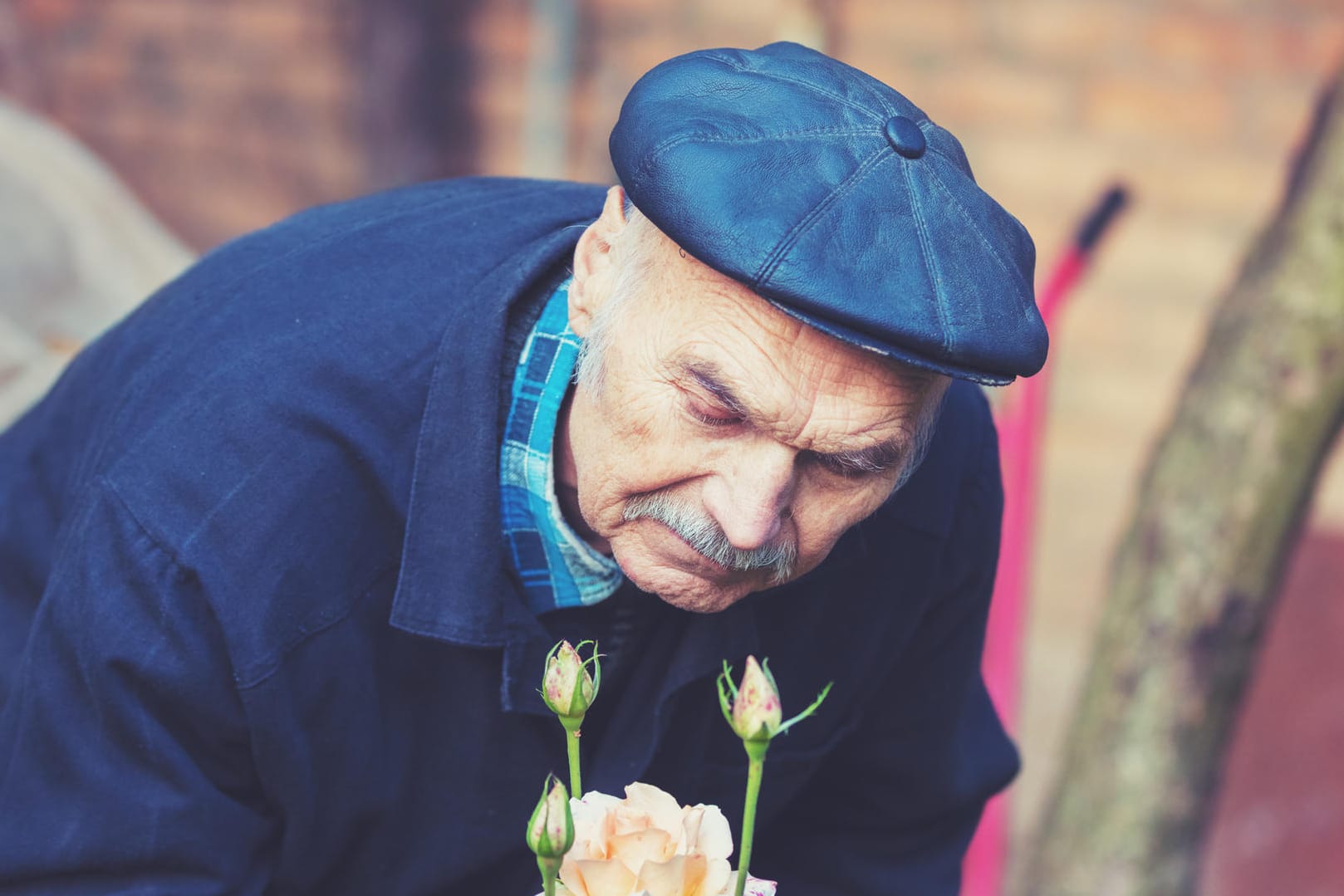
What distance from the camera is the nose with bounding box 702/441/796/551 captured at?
131 centimetres

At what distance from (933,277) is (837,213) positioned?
0.10 m

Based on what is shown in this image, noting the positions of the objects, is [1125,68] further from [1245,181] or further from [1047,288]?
[1047,288]

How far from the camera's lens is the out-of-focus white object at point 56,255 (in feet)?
8.38

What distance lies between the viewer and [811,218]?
122 cm

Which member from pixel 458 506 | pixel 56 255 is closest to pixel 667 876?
pixel 458 506

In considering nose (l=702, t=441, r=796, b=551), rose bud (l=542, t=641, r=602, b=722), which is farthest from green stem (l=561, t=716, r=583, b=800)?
nose (l=702, t=441, r=796, b=551)

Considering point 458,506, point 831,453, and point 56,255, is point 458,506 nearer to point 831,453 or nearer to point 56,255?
point 831,453

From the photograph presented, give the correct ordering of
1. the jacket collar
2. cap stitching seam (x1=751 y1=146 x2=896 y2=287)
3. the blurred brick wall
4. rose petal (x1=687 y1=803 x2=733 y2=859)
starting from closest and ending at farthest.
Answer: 1. rose petal (x1=687 y1=803 x2=733 y2=859)
2. cap stitching seam (x1=751 y1=146 x2=896 y2=287)
3. the jacket collar
4. the blurred brick wall

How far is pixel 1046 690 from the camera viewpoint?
4.14 meters

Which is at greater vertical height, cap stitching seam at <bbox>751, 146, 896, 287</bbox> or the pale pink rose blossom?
cap stitching seam at <bbox>751, 146, 896, 287</bbox>

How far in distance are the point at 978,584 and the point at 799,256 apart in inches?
32.4

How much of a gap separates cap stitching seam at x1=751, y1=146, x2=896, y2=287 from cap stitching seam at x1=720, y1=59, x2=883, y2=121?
0.06m

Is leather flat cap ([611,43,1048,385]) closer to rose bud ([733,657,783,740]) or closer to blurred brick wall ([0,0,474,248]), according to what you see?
rose bud ([733,657,783,740])

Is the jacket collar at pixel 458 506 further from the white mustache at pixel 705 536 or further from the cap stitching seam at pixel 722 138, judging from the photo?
the cap stitching seam at pixel 722 138
